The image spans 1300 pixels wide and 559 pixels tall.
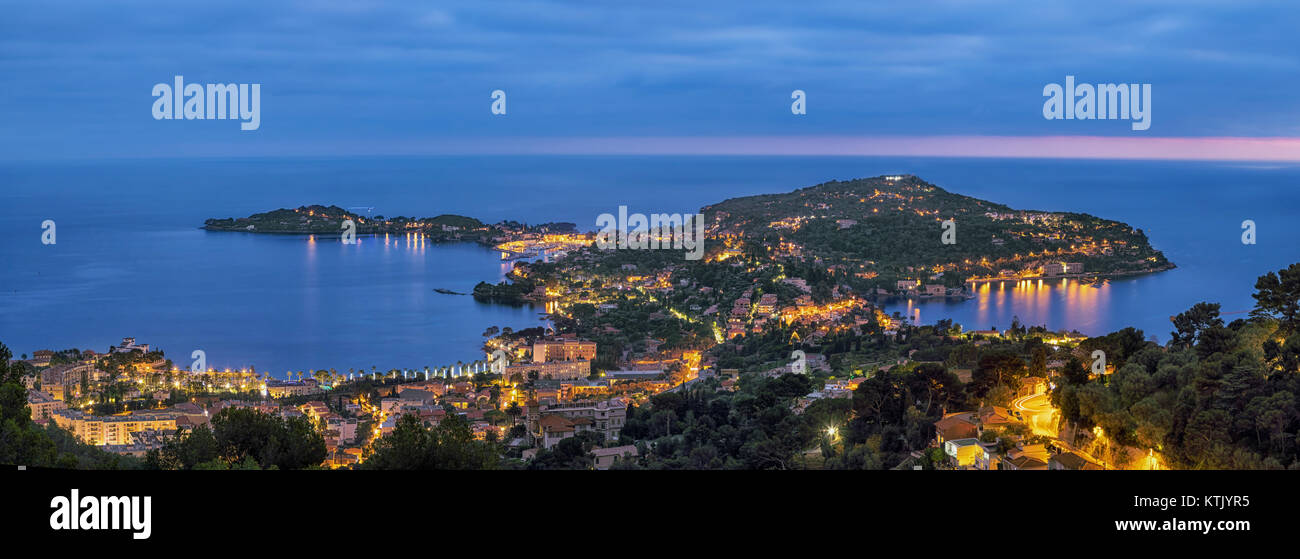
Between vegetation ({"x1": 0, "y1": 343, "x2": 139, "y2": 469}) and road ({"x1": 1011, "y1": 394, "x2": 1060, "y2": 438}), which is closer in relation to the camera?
vegetation ({"x1": 0, "y1": 343, "x2": 139, "y2": 469})

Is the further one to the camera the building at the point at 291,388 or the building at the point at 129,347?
the building at the point at 129,347

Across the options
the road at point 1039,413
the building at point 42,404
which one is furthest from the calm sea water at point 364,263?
the road at point 1039,413

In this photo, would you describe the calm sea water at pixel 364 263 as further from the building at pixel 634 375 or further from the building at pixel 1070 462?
the building at pixel 1070 462

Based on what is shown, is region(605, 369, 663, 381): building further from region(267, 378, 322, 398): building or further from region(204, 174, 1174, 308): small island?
Result: region(204, 174, 1174, 308): small island

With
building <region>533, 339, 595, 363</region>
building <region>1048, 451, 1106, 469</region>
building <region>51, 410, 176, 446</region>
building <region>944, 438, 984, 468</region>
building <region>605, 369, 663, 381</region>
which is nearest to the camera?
building <region>1048, 451, 1106, 469</region>

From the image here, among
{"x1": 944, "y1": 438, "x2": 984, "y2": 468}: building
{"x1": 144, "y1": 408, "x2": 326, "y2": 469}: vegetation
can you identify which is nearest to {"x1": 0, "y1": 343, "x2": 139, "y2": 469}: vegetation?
{"x1": 144, "y1": 408, "x2": 326, "y2": 469}: vegetation

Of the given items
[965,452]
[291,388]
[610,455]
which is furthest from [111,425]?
[965,452]

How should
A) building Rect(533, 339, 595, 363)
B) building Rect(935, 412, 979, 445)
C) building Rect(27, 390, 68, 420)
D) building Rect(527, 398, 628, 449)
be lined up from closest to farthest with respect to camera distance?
building Rect(935, 412, 979, 445) → building Rect(527, 398, 628, 449) → building Rect(27, 390, 68, 420) → building Rect(533, 339, 595, 363)

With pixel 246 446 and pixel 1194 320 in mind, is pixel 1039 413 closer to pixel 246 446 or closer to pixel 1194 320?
pixel 1194 320

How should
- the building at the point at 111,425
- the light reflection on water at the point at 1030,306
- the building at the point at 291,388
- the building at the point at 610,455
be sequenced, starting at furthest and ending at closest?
the light reflection on water at the point at 1030,306
the building at the point at 291,388
the building at the point at 111,425
the building at the point at 610,455
